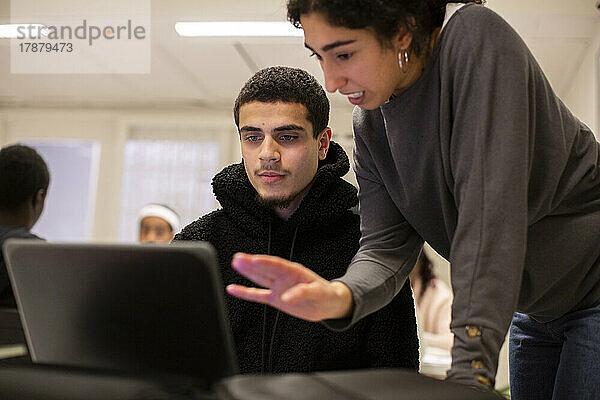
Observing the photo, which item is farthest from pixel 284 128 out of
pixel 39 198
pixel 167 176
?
pixel 167 176

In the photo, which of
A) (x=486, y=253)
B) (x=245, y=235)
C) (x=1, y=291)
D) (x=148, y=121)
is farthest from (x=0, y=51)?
(x=486, y=253)

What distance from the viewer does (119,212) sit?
4.77 meters

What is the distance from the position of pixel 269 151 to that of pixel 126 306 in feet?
2.05

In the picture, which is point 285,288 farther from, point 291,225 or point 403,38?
point 291,225

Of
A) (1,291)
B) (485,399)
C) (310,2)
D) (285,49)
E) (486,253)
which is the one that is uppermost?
(285,49)

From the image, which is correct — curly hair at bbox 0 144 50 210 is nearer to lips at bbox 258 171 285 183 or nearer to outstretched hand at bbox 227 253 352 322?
lips at bbox 258 171 285 183

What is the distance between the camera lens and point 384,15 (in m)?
0.72

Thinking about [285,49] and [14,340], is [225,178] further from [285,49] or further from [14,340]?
[285,49]

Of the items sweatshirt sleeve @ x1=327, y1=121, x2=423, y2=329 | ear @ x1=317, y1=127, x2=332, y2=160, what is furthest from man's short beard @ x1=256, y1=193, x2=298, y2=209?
sweatshirt sleeve @ x1=327, y1=121, x2=423, y2=329

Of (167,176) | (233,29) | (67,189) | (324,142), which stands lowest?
(67,189)

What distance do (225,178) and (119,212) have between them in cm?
372

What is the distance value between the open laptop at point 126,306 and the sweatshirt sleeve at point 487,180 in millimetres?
233

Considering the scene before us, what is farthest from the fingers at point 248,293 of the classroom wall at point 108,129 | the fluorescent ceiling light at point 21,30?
the classroom wall at point 108,129

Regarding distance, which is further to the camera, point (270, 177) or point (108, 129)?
point (108, 129)
